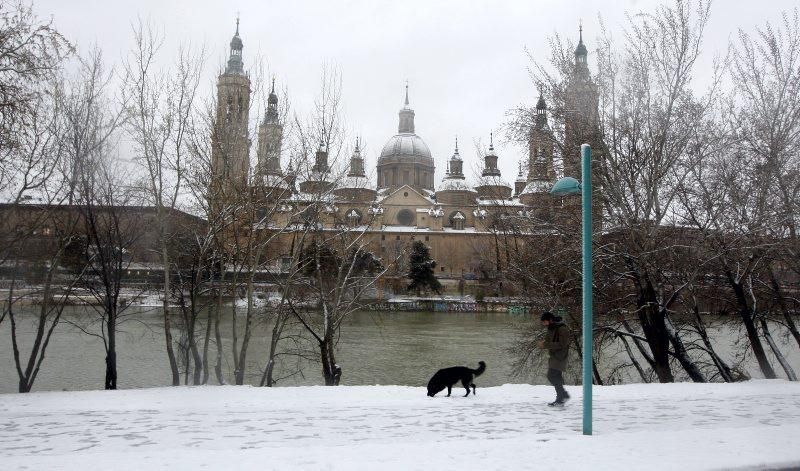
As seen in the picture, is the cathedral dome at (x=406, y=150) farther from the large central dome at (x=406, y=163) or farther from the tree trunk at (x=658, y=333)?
the tree trunk at (x=658, y=333)

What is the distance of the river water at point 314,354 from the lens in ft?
58.6

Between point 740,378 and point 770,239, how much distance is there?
10.5 ft

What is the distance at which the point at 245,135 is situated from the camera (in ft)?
44.0

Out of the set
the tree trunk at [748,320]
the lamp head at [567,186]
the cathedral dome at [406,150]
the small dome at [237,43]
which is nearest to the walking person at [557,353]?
the lamp head at [567,186]

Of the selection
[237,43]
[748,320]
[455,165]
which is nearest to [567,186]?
[748,320]

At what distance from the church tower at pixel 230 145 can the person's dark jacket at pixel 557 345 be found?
694 centimetres

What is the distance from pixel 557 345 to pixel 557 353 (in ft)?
A: 0.33

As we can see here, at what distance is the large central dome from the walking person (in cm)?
7059

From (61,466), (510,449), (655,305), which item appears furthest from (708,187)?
(61,466)

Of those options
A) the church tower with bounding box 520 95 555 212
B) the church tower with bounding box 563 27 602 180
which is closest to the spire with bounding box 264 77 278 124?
the church tower with bounding box 520 95 555 212

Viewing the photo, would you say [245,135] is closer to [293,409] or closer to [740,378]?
[293,409]

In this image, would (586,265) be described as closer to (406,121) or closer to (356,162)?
(356,162)

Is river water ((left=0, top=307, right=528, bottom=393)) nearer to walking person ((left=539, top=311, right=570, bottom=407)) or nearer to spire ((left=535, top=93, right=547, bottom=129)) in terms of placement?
spire ((left=535, top=93, right=547, bottom=129))

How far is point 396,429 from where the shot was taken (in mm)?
6363
